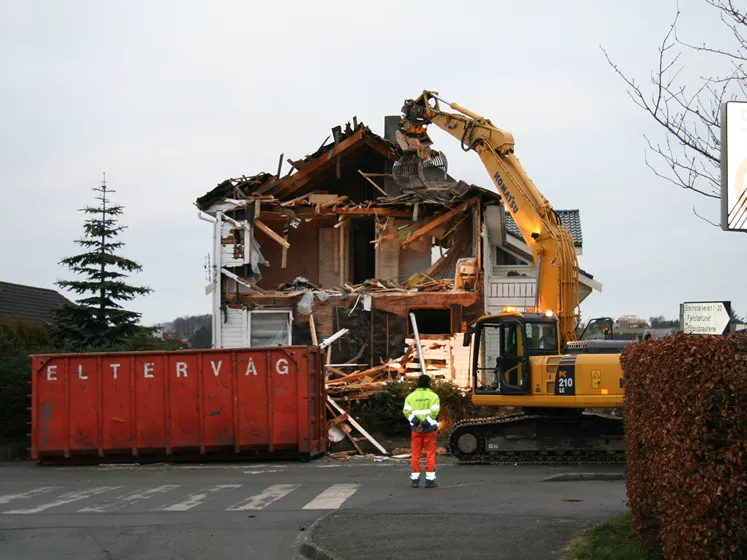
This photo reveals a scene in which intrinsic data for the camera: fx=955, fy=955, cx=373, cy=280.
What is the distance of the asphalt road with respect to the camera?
32.1 feet

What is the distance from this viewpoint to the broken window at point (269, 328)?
2753cm

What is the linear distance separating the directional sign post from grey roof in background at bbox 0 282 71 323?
116 feet

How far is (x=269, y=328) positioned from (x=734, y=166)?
21.8 metres

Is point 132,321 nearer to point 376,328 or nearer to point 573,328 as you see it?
point 376,328

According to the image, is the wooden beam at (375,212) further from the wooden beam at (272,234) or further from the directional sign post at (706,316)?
the directional sign post at (706,316)

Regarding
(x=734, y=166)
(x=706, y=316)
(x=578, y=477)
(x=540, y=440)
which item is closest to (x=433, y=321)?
(x=540, y=440)

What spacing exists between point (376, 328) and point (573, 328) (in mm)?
9421

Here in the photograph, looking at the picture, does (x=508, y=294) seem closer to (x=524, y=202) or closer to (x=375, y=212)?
(x=375, y=212)

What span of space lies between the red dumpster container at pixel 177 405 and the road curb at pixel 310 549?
8.86 m

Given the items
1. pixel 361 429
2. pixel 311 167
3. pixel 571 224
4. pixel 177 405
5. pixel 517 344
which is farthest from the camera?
pixel 571 224

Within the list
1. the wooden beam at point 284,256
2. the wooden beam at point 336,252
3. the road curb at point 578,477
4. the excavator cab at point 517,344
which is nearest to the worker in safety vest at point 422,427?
the road curb at point 578,477

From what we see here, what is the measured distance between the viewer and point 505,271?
1122 inches

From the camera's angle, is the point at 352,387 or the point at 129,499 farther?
the point at 352,387

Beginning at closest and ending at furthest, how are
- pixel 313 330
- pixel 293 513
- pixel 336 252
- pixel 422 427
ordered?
pixel 293 513
pixel 422 427
pixel 313 330
pixel 336 252
